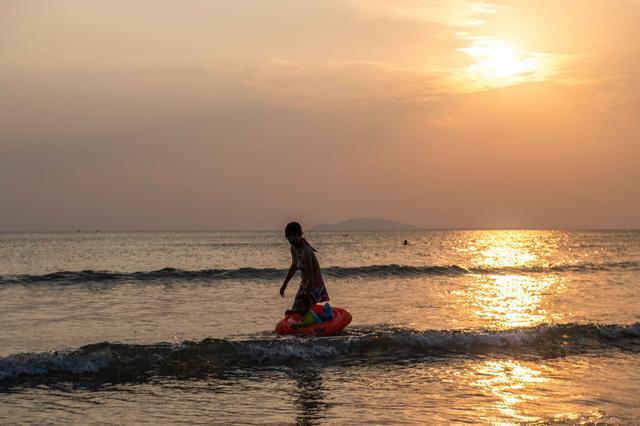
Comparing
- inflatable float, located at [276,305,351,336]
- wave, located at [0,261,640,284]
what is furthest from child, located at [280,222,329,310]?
wave, located at [0,261,640,284]

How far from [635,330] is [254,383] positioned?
8886 millimetres

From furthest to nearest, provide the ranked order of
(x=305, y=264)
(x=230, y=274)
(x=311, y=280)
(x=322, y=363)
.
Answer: (x=230, y=274) < (x=311, y=280) < (x=305, y=264) < (x=322, y=363)

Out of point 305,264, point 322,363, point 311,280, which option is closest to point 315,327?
point 311,280

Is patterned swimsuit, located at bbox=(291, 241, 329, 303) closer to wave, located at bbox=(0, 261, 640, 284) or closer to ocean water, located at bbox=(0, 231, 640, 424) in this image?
ocean water, located at bbox=(0, 231, 640, 424)

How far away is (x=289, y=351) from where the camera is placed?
12.3m

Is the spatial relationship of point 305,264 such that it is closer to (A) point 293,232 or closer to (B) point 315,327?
(A) point 293,232

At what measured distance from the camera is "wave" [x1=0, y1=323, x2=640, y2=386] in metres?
10.9

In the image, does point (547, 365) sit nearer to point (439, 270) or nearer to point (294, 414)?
point (294, 414)

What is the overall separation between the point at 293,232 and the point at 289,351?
2.10 meters

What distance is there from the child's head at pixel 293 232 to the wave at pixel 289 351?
1.82 meters

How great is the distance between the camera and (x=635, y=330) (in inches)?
→ 591

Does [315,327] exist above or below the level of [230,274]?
above

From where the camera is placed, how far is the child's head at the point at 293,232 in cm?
1277

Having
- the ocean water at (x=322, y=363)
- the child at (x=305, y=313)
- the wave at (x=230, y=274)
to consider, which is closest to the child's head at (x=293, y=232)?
the child at (x=305, y=313)
